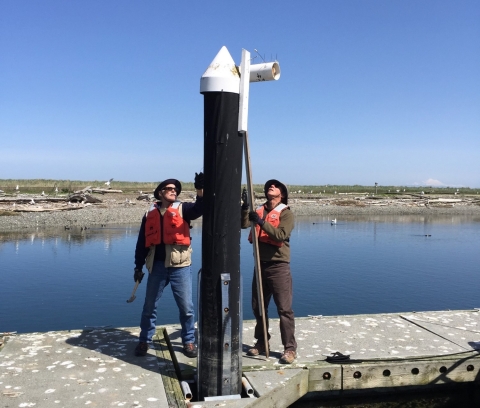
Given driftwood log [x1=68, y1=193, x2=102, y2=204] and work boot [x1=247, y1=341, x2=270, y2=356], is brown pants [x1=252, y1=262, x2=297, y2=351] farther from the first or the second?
driftwood log [x1=68, y1=193, x2=102, y2=204]

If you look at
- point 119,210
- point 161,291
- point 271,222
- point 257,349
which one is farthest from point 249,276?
point 119,210

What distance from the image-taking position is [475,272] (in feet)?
65.8

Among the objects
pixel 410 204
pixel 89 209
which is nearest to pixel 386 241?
pixel 89 209

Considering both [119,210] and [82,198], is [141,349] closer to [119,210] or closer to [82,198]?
[119,210]

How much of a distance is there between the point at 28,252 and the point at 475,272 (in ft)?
57.8

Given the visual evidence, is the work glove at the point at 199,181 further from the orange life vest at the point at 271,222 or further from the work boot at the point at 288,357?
the work boot at the point at 288,357

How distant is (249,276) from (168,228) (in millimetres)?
11781

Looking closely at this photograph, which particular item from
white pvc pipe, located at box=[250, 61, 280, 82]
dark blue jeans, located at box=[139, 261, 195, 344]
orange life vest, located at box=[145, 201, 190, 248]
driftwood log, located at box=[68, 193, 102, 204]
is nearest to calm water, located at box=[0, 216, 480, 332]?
dark blue jeans, located at box=[139, 261, 195, 344]

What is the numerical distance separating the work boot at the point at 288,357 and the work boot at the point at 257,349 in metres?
0.34

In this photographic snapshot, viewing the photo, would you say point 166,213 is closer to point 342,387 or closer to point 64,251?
point 342,387

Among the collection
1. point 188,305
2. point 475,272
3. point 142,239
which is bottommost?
point 475,272

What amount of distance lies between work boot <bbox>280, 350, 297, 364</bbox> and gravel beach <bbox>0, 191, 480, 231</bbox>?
26170 mm

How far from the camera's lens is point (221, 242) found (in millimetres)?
5168

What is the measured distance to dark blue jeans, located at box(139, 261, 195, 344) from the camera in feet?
20.1
